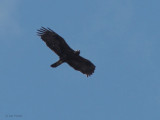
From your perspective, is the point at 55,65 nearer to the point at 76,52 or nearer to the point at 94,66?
the point at 76,52

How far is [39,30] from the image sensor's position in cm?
2084

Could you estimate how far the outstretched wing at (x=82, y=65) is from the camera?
69.2 ft

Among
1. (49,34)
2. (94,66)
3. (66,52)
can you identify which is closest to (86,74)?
(94,66)

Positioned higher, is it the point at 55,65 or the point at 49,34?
the point at 49,34

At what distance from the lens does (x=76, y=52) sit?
20.6 metres

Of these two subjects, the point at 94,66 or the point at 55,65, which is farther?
the point at 94,66

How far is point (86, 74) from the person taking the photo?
71.3 feet

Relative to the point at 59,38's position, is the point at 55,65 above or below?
below

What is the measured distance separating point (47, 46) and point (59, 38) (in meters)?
0.94

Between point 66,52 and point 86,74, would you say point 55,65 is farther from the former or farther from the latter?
point 86,74

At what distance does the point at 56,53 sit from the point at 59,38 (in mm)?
1002

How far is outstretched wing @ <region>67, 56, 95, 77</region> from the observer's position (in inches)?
830

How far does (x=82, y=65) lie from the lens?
21.5m

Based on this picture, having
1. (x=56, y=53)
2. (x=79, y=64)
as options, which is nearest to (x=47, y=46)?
(x=56, y=53)
